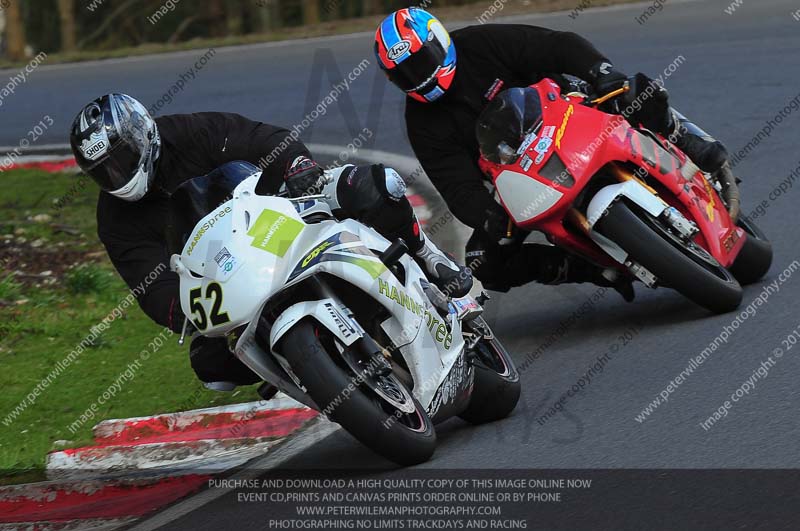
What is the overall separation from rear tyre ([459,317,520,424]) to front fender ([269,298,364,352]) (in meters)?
0.96

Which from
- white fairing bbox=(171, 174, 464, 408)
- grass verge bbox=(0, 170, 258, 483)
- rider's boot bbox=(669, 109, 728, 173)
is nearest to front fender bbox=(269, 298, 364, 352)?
white fairing bbox=(171, 174, 464, 408)

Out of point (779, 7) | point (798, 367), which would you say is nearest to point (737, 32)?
point (779, 7)

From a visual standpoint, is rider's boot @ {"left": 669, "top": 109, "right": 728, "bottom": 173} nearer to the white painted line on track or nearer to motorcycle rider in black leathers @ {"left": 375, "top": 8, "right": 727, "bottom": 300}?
motorcycle rider in black leathers @ {"left": 375, "top": 8, "right": 727, "bottom": 300}

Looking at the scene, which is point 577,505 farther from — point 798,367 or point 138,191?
point 138,191

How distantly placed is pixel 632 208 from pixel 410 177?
463 centimetres

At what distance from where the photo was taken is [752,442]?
4539 millimetres

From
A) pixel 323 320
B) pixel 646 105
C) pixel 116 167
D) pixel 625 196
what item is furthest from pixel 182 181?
pixel 646 105

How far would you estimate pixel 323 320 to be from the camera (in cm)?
460

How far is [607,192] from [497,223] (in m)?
0.70

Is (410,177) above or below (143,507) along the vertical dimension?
below

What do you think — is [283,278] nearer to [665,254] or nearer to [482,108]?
[665,254]

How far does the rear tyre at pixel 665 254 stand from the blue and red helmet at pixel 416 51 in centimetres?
118

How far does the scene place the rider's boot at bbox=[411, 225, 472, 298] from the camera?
5406mm

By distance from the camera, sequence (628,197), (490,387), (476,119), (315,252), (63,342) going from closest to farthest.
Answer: (315,252)
(490,387)
(628,197)
(476,119)
(63,342)
